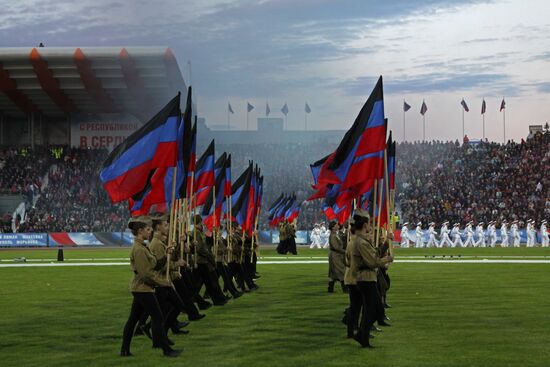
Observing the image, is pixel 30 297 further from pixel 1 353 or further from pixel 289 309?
pixel 1 353

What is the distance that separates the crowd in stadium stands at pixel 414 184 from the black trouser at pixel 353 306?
42835mm

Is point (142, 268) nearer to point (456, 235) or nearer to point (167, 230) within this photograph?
point (167, 230)

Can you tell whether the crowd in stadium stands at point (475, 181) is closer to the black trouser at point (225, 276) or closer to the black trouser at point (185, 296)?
the black trouser at point (225, 276)

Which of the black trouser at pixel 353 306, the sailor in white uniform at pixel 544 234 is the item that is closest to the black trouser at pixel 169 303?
the black trouser at pixel 353 306

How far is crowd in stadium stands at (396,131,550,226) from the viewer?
5622 cm

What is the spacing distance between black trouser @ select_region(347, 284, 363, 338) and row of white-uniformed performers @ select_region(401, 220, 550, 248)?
37445 millimetres

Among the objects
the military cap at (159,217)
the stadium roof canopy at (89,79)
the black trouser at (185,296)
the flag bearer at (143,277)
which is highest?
the stadium roof canopy at (89,79)

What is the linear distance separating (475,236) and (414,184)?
9917 millimetres

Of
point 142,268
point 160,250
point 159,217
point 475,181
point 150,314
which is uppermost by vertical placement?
point 475,181

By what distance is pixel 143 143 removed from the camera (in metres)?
13.2

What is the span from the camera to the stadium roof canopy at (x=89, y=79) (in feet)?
175

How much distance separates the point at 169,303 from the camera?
40.5 feet

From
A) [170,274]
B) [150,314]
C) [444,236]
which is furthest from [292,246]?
[150,314]

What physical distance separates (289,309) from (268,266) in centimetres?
1403
